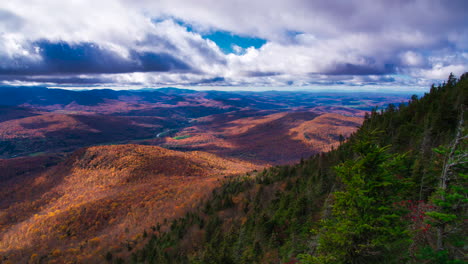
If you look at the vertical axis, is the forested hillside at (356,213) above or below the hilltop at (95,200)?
above

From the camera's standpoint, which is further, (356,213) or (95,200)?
(95,200)

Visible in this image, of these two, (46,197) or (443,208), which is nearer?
(443,208)

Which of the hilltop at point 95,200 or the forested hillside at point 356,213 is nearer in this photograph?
the forested hillside at point 356,213

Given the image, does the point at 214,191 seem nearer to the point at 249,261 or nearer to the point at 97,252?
the point at 97,252

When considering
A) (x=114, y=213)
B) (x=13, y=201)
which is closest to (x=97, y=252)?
(x=114, y=213)

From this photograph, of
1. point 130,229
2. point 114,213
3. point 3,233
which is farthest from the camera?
point 3,233

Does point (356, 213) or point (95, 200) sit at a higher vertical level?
point (356, 213)

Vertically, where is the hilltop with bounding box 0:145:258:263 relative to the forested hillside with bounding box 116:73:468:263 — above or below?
below

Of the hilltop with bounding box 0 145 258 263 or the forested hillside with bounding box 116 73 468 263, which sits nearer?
the forested hillside with bounding box 116 73 468 263
